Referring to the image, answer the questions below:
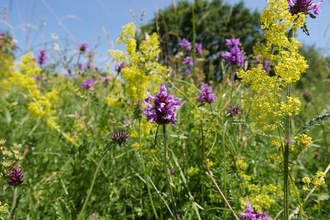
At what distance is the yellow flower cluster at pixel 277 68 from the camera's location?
0.90 meters

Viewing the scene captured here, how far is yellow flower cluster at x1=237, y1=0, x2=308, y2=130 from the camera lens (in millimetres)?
904

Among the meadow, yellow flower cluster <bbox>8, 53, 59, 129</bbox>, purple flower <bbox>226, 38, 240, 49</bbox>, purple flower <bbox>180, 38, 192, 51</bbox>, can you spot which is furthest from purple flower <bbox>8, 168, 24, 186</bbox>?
purple flower <bbox>180, 38, 192, 51</bbox>

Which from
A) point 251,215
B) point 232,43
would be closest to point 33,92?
point 232,43

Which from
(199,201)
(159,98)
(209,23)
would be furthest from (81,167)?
(209,23)

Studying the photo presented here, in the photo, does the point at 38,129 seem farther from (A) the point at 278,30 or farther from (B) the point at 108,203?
(A) the point at 278,30

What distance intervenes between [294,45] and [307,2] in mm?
194

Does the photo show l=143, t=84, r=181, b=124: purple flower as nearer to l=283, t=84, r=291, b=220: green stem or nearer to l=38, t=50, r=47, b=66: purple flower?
l=283, t=84, r=291, b=220: green stem

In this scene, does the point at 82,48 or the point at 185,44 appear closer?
the point at 185,44

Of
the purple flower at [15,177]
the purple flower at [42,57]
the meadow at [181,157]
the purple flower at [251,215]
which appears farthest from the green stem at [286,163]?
the purple flower at [42,57]

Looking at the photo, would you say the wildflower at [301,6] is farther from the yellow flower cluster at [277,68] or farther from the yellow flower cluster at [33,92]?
the yellow flower cluster at [33,92]

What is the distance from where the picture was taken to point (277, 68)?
35.7 inches

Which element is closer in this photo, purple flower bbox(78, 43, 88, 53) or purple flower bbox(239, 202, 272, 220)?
purple flower bbox(239, 202, 272, 220)

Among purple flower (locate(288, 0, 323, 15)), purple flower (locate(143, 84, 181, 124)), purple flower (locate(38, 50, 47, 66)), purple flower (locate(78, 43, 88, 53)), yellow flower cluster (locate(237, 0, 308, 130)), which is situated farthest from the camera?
purple flower (locate(38, 50, 47, 66))

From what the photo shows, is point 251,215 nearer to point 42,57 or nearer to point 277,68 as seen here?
point 277,68
